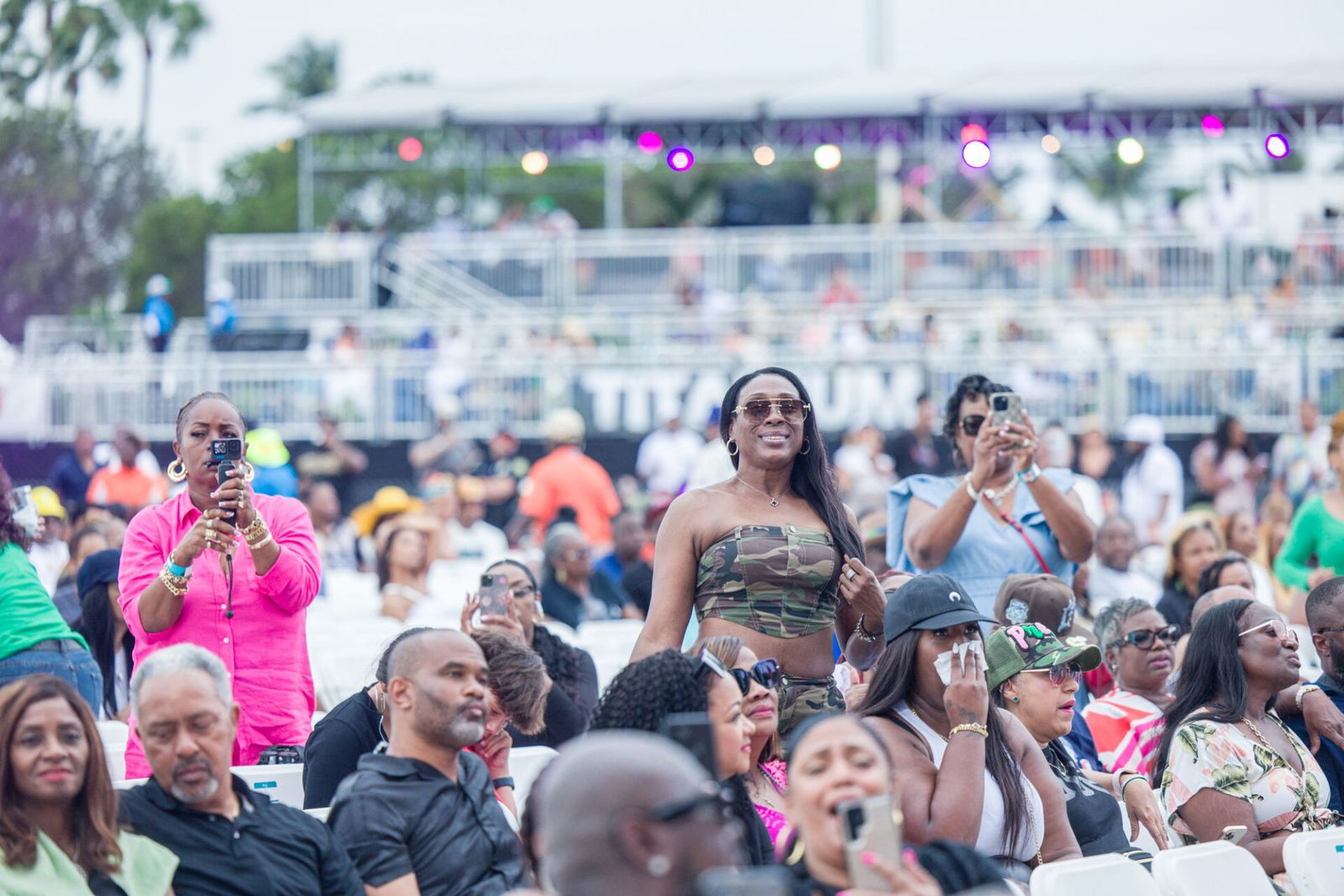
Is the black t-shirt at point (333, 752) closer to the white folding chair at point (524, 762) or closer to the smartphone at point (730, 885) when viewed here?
the white folding chair at point (524, 762)

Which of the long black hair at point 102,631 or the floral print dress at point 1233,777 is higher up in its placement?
the long black hair at point 102,631

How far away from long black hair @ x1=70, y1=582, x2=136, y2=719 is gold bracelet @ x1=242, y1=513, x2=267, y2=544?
1.98m

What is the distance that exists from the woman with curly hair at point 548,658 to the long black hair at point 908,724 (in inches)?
58.9

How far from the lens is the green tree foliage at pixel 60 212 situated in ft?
105

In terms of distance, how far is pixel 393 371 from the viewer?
58.5 feet

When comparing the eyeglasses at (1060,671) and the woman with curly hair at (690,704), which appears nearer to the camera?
the woman with curly hair at (690,704)

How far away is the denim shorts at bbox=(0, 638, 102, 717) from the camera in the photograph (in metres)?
5.12

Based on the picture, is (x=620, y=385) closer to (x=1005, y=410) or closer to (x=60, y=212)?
(x=1005, y=410)

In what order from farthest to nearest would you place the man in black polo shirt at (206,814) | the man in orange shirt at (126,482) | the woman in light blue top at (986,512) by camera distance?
the man in orange shirt at (126,482), the woman in light blue top at (986,512), the man in black polo shirt at (206,814)

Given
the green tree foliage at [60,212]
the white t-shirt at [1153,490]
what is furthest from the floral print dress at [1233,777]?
the green tree foliage at [60,212]

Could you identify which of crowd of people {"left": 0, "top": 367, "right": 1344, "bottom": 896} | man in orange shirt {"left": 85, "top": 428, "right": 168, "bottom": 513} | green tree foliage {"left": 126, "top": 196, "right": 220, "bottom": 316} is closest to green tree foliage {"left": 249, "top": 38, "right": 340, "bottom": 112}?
green tree foliage {"left": 126, "top": 196, "right": 220, "bottom": 316}

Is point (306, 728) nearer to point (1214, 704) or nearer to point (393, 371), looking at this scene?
point (1214, 704)

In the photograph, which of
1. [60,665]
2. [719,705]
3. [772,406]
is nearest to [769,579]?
[772,406]

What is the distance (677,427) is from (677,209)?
73.6 ft
